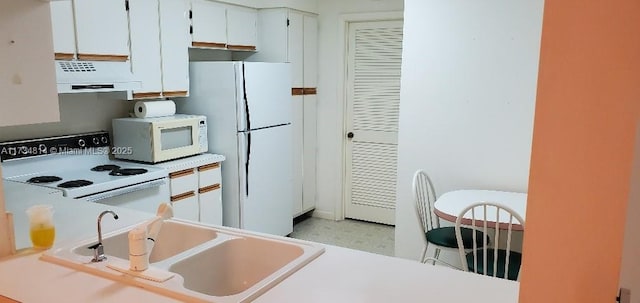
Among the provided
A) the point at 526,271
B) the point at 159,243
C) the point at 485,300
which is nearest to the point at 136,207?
the point at 159,243

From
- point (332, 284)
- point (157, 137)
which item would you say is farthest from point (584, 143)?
point (157, 137)

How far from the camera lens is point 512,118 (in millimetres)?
3129

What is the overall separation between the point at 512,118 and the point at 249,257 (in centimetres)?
213

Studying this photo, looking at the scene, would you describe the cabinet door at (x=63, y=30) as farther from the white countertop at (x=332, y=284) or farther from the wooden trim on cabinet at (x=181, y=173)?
the white countertop at (x=332, y=284)

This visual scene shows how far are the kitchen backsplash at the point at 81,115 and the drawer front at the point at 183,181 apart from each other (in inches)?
26.5

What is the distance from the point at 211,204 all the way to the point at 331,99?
190 centimetres

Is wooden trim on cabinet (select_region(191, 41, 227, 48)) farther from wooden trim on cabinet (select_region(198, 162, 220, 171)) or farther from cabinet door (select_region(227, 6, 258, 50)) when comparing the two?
wooden trim on cabinet (select_region(198, 162, 220, 171))

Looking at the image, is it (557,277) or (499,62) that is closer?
(557,277)

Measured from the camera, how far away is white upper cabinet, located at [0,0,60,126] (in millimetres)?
1736

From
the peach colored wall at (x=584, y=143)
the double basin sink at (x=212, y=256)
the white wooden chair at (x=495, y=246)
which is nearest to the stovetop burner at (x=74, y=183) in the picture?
the double basin sink at (x=212, y=256)

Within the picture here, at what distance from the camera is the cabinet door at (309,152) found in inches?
195

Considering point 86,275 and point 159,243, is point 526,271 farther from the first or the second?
point 159,243

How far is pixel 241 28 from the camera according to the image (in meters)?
4.32

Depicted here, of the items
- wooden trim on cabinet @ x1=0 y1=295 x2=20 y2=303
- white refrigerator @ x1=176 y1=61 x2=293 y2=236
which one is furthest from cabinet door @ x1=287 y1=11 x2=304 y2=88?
wooden trim on cabinet @ x1=0 y1=295 x2=20 y2=303
